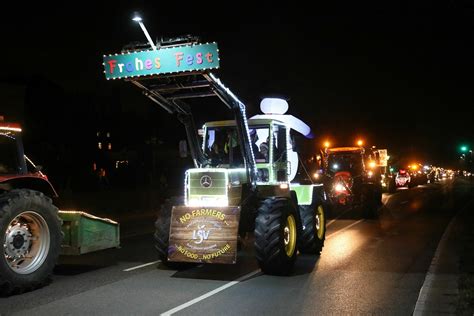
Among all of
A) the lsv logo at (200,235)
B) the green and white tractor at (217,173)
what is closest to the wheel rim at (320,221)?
the green and white tractor at (217,173)

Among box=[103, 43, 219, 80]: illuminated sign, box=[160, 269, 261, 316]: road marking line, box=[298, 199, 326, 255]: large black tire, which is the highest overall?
box=[103, 43, 219, 80]: illuminated sign

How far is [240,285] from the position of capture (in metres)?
8.97

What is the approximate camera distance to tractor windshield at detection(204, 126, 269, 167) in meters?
10.8

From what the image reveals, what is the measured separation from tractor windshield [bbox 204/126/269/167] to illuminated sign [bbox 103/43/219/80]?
9.31 feet

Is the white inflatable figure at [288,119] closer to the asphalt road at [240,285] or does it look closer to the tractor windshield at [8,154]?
the asphalt road at [240,285]

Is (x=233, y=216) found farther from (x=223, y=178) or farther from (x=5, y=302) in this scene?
(x=5, y=302)

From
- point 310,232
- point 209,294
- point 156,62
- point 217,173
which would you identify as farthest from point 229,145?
point 209,294

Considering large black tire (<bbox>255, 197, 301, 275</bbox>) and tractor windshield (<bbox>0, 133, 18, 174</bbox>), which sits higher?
tractor windshield (<bbox>0, 133, 18, 174</bbox>)

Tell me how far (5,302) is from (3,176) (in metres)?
2.05

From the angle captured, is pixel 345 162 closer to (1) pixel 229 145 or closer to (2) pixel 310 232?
(2) pixel 310 232

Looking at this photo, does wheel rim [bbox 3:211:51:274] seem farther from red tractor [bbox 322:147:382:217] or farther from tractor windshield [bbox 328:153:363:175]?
tractor windshield [bbox 328:153:363:175]

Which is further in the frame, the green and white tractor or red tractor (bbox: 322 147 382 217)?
red tractor (bbox: 322 147 382 217)

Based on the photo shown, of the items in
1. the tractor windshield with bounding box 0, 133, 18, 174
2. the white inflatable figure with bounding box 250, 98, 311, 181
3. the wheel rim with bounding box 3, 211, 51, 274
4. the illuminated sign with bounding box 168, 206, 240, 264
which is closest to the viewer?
the wheel rim with bounding box 3, 211, 51, 274

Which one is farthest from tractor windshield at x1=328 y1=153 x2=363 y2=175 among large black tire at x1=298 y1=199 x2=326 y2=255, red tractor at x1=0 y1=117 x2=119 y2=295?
red tractor at x1=0 y1=117 x2=119 y2=295
